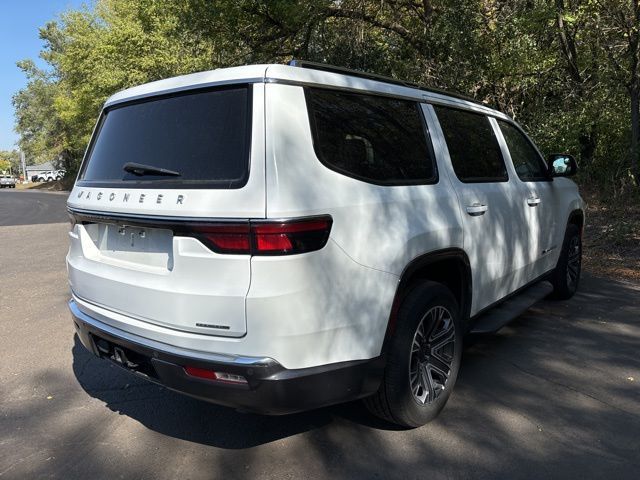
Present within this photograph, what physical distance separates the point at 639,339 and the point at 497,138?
2092 millimetres

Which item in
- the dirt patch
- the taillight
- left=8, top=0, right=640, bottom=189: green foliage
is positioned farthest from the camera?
left=8, top=0, right=640, bottom=189: green foliage

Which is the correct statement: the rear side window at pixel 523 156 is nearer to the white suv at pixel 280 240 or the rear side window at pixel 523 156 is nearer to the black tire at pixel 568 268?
the black tire at pixel 568 268

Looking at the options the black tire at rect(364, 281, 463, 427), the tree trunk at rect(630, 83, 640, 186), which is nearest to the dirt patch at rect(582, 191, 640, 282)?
the tree trunk at rect(630, 83, 640, 186)

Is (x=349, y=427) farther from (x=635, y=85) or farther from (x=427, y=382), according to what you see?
(x=635, y=85)

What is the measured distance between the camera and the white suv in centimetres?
224

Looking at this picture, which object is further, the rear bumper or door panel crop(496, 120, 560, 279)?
door panel crop(496, 120, 560, 279)

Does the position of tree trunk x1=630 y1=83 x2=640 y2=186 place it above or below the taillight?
above

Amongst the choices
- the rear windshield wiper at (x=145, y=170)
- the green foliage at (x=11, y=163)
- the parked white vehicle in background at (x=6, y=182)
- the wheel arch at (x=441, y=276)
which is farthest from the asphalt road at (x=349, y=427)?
the green foliage at (x=11, y=163)

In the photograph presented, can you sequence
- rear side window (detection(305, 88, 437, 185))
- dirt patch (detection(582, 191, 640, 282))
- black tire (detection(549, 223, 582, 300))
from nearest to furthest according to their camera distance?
rear side window (detection(305, 88, 437, 185)), black tire (detection(549, 223, 582, 300)), dirt patch (detection(582, 191, 640, 282))

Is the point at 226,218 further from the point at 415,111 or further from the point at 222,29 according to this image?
the point at 222,29

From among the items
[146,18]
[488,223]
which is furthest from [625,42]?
[146,18]

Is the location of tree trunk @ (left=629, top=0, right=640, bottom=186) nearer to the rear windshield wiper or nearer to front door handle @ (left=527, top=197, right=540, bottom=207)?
front door handle @ (left=527, top=197, right=540, bottom=207)

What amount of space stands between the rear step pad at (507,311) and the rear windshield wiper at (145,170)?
2.26m

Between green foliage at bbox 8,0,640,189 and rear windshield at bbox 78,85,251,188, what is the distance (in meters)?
7.58
